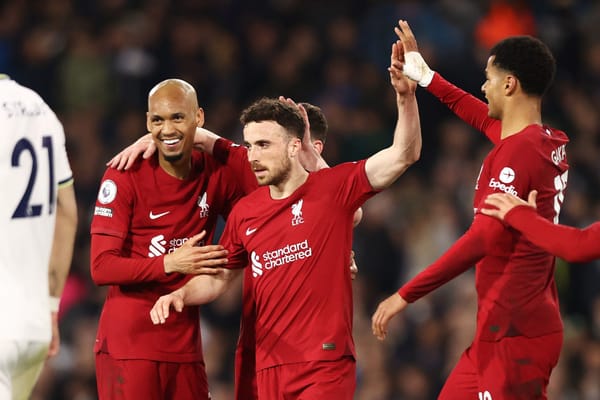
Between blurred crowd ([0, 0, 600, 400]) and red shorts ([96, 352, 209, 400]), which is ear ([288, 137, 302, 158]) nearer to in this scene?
red shorts ([96, 352, 209, 400])

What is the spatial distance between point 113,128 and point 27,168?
7.02 meters

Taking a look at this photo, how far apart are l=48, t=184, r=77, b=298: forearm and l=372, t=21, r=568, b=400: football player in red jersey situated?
57.8 inches

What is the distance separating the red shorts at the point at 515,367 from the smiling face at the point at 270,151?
131 cm

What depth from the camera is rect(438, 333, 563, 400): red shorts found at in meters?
5.40

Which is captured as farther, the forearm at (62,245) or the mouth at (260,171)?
the mouth at (260,171)

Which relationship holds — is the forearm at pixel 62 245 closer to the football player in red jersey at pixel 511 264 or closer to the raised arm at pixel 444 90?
the football player in red jersey at pixel 511 264

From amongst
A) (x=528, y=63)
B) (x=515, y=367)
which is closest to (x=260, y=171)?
(x=528, y=63)

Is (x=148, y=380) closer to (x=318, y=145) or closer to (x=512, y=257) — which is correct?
(x=318, y=145)

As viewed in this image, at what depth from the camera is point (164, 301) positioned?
18.3 feet

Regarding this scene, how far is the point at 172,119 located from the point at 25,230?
138 centimetres

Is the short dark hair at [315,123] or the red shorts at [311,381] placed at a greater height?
the short dark hair at [315,123]

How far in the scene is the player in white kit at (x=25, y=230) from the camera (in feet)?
15.6

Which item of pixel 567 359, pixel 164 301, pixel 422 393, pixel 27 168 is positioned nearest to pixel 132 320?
pixel 164 301

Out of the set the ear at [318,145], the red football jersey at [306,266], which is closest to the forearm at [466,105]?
the ear at [318,145]
